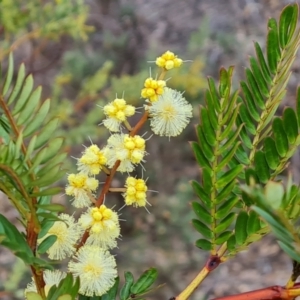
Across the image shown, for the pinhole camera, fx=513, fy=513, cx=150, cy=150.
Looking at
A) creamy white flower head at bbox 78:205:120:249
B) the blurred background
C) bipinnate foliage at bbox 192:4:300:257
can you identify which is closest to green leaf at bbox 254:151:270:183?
bipinnate foliage at bbox 192:4:300:257

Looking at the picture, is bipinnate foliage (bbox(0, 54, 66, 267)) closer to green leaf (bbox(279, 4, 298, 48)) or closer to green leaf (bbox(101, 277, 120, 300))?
green leaf (bbox(101, 277, 120, 300))

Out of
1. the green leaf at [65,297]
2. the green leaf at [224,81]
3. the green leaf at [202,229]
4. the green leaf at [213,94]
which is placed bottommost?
the green leaf at [65,297]

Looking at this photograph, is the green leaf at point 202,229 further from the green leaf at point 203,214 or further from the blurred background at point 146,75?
the blurred background at point 146,75

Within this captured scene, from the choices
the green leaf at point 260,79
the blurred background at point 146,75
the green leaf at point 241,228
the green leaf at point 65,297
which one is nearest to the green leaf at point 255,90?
the green leaf at point 260,79

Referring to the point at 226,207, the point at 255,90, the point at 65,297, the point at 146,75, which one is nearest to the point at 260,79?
the point at 255,90

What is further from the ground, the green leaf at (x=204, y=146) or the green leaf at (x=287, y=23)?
the green leaf at (x=287, y=23)

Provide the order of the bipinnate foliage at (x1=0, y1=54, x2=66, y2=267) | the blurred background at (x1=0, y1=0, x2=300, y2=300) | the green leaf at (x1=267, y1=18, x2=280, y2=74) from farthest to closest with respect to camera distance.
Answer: the blurred background at (x1=0, y1=0, x2=300, y2=300)
the green leaf at (x1=267, y1=18, x2=280, y2=74)
the bipinnate foliage at (x1=0, y1=54, x2=66, y2=267)
